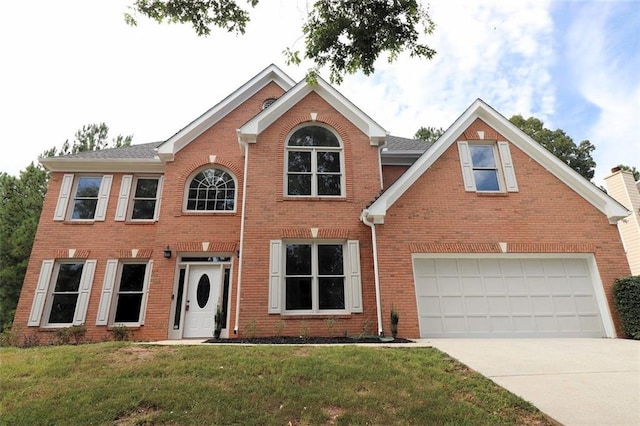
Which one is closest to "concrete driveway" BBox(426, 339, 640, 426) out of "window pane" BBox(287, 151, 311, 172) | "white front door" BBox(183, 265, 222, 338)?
"window pane" BBox(287, 151, 311, 172)

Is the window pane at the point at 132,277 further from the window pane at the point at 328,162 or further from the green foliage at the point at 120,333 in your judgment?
the window pane at the point at 328,162

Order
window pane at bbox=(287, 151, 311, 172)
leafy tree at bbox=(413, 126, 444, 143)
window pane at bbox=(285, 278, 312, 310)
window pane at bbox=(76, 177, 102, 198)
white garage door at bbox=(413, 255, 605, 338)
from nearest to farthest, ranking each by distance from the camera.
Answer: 1. white garage door at bbox=(413, 255, 605, 338)
2. window pane at bbox=(285, 278, 312, 310)
3. window pane at bbox=(287, 151, 311, 172)
4. window pane at bbox=(76, 177, 102, 198)
5. leafy tree at bbox=(413, 126, 444, 143)

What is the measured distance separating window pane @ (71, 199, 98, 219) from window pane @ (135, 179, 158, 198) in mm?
1465

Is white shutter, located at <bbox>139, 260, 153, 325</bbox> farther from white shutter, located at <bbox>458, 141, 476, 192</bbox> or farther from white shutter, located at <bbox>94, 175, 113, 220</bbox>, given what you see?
white shutter, located at <bbox>458, 141, 476, 192</bbox>

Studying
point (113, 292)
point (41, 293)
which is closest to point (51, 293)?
point (41, 293)

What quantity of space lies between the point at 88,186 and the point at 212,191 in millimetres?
4784

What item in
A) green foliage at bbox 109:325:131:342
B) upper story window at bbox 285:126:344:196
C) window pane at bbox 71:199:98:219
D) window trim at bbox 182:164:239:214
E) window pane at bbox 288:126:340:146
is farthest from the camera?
window pane at bbox 71:199:98:219

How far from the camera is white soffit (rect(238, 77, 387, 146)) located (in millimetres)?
10492

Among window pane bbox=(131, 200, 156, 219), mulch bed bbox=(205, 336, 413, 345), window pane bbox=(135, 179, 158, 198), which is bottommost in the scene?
mulch bed bbox=(205, 336, 413, 345)

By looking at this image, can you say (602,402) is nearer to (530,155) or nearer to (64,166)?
(530,155)

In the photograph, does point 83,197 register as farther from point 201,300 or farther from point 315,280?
point 315,280

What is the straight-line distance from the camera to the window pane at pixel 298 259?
9.45m

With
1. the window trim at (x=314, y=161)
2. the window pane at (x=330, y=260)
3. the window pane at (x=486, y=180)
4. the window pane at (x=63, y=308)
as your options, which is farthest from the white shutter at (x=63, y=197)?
the window pane at (x=486, y=180)

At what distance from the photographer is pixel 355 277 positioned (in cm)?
934
